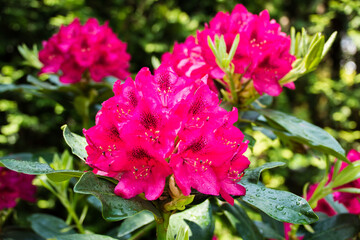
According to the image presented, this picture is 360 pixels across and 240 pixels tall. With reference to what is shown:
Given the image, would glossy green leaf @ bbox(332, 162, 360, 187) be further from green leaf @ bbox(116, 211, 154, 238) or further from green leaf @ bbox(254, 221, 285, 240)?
green leaf @ bbox(116, 211, 154, 238)

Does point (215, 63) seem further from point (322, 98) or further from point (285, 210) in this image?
point (322, 98)

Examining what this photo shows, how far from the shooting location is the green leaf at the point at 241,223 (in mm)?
929

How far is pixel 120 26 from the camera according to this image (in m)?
2.68

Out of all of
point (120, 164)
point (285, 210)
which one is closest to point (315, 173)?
point (285, 210)

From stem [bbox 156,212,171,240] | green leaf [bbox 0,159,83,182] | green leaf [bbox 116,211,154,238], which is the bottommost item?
green leaf [bbox 116,211,154,238]

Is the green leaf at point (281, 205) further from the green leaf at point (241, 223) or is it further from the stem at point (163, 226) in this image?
the green leaf at point (241, 223)

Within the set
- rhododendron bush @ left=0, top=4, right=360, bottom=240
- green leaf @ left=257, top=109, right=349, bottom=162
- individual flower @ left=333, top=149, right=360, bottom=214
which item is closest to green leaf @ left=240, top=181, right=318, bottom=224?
rhododendron bush @ left=0, top=4, right=360, bottom=240

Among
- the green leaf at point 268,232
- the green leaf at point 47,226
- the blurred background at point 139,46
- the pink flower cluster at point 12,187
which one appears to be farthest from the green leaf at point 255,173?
the blurred background at point 139,46

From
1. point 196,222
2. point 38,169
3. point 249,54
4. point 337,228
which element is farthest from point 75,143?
point 337,228

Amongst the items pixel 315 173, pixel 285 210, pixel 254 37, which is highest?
pixel 254 37

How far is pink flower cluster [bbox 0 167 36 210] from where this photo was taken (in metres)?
1.26

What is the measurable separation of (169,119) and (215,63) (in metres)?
0.38

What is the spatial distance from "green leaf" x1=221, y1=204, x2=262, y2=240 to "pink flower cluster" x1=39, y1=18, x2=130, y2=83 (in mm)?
693

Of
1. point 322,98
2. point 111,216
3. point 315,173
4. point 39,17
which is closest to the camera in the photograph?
point 111,216
